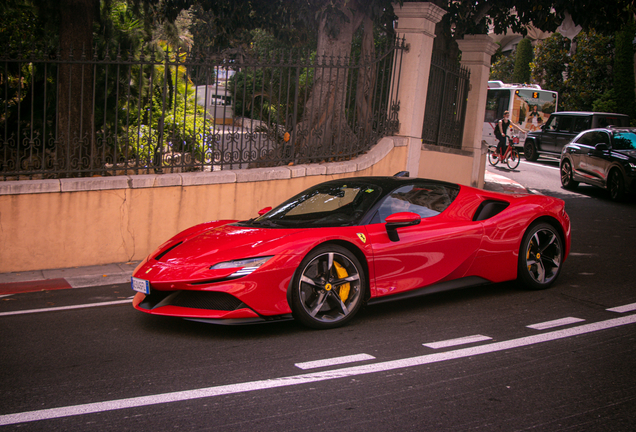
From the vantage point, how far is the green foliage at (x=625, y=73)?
29688 millimetres

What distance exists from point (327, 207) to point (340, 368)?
1931 mm

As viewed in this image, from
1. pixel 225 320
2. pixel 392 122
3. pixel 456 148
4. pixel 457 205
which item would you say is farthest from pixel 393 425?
pixel 456 148

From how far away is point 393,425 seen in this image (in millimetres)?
3252

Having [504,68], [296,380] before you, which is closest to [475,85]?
[296,380]

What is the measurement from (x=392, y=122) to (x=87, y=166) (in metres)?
5.58

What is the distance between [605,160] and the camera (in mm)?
14500

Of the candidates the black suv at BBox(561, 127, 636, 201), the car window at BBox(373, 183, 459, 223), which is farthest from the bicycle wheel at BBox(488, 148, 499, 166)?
the car window at BBox(373, 183, 459, 223)

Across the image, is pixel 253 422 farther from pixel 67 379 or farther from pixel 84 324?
pixel 84 324

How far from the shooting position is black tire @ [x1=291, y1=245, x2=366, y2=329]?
476cm

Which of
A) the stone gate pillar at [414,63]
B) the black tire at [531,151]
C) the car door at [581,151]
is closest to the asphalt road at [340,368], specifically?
the stone gate pillar at [414,63]

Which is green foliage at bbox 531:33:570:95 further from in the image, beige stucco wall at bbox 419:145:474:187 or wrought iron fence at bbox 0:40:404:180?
wrought iron fence at bbox 0:40:404:180

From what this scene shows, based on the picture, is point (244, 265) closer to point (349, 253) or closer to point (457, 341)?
point (349, 253)

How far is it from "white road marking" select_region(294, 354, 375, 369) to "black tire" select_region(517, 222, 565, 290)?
97.3 inches

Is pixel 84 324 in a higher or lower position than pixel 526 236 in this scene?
lower
